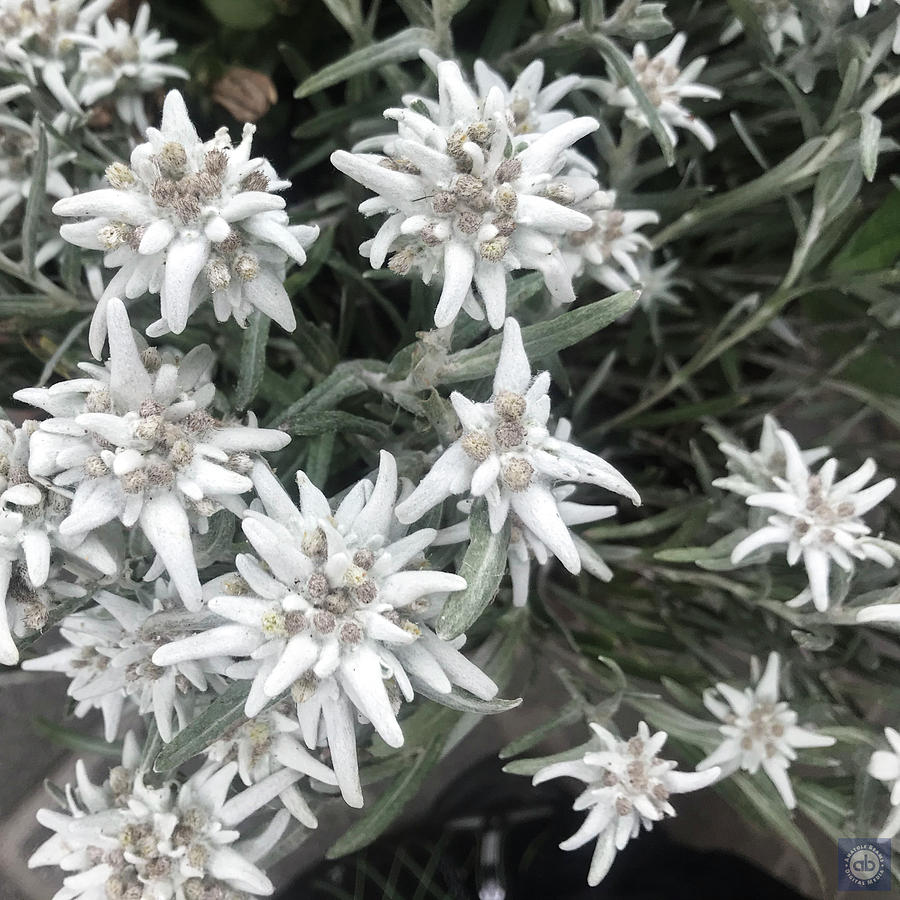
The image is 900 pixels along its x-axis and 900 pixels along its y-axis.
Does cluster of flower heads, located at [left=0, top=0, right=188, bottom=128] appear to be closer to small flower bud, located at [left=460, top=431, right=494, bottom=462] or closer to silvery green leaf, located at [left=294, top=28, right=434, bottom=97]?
silvery green leaf, located at [left=294, top=28, right=434, bottom=97]

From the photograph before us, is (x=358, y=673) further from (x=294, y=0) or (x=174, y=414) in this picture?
(x=294, y=0)

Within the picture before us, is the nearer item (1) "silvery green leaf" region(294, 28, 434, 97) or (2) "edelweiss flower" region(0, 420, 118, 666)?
(2) "edelweiss flower" region(0, 420, 118, 666)

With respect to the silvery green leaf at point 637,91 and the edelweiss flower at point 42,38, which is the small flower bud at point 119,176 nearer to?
the edelweiss flower at point 42,38

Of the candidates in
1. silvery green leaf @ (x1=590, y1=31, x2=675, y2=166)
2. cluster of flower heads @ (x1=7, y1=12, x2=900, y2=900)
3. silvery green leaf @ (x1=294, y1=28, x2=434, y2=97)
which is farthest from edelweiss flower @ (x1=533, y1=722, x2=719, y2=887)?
silvery green leaf @ (x1=294, y1=28, x2=434, y2=97)

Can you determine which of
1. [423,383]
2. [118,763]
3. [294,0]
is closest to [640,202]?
[423,383]

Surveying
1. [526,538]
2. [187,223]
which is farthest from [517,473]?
[187,223]

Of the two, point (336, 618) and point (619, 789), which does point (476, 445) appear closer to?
point (336, 618)

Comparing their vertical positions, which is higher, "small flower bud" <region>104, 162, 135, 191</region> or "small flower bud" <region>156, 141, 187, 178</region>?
"small flower bud" <region>156, 141, 187, 178</region>
